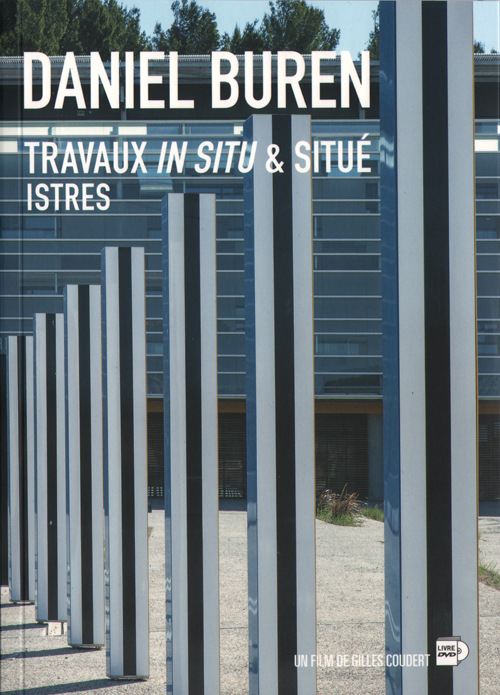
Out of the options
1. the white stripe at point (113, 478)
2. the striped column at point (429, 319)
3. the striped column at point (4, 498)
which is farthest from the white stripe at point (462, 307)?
the striped column at point (4, 498)

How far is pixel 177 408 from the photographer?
423cm

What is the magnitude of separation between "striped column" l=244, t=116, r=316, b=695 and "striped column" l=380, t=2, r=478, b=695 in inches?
36.1

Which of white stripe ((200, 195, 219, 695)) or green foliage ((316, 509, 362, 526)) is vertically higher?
white stripe ((200, 195, 219, 695))

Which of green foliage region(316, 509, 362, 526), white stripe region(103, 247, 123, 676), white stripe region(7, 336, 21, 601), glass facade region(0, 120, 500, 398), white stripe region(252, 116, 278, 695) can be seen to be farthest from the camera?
glass facade region(0, 120, 500, 398)

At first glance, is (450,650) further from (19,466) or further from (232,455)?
(232,455)

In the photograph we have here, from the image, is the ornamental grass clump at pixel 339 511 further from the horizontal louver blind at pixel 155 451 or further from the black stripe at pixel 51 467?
the black stripe at pixel 51 467

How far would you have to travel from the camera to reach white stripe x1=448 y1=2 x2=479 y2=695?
236 centimetres

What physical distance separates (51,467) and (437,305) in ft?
18.2

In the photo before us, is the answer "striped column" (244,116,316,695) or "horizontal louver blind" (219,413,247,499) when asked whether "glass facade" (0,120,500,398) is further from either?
"striped column" (244,116,316,695)

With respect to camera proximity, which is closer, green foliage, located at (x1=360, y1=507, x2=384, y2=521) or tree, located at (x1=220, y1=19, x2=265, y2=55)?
tree, located at (x1=220, y1=19, x2=265, y2=55)

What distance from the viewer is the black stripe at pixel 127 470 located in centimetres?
524

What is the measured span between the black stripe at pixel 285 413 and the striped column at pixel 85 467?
10.3ft

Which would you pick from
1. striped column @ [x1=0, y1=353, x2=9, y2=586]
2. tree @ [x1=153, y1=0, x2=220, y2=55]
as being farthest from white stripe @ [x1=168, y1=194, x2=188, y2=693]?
striped column @ [x1=0, y1=353, x2=9, y2=586]

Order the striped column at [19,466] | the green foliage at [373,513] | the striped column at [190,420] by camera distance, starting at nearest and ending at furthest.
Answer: the striped column at [190,420]
the striped column at [19,466]
the green foliage at [373,513]
